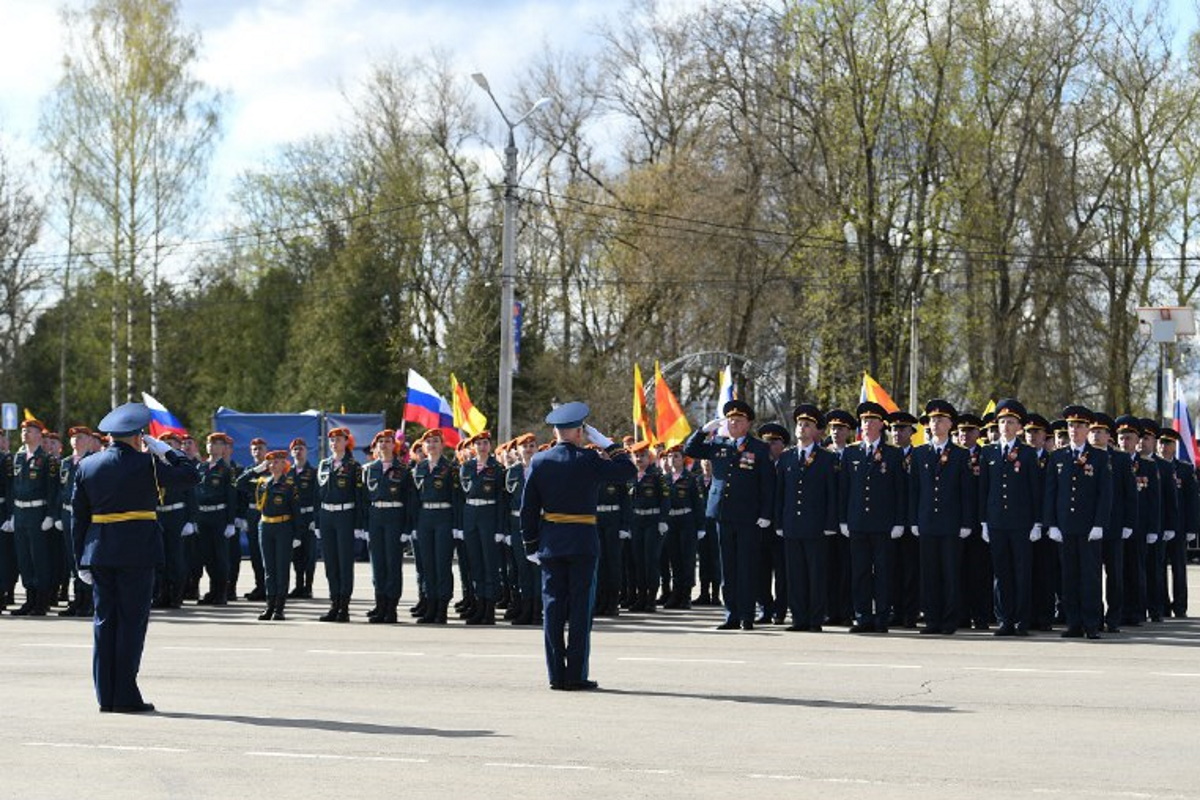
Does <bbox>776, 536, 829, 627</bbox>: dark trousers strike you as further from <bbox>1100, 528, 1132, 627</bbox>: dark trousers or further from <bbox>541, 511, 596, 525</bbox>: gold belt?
<bbox>541, 511, 596, 525</bbox>: gold belt

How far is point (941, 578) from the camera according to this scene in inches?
676

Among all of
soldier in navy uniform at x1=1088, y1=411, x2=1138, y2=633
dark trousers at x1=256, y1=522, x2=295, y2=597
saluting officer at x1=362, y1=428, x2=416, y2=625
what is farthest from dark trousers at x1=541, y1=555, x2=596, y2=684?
dark trousers at x1=256, y1=522, x2=295, y2=597

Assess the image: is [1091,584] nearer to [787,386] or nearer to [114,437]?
[114,437]

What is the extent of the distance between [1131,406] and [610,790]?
43.0 metres

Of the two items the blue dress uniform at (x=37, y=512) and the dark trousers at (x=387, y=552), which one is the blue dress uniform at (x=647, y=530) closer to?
the dark trousers at (x=387, y=552)

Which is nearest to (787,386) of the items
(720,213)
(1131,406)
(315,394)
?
(720,213)

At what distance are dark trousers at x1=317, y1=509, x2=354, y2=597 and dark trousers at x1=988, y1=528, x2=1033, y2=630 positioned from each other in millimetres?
5942

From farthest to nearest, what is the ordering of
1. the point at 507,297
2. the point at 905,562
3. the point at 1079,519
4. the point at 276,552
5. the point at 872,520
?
the point at 507,297
the point at 276,552
the point at 905,562
the point at 872,520
the point at 1079,519

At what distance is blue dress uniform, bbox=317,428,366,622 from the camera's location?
18484mm

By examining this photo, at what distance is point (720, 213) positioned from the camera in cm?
4709

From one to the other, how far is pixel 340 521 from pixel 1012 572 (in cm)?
627

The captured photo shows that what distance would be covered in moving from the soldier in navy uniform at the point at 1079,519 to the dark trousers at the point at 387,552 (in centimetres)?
599

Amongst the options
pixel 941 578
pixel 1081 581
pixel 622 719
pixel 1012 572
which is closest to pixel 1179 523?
pixel 1081 581

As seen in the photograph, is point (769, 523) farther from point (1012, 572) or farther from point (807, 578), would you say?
point (1012, 572)
